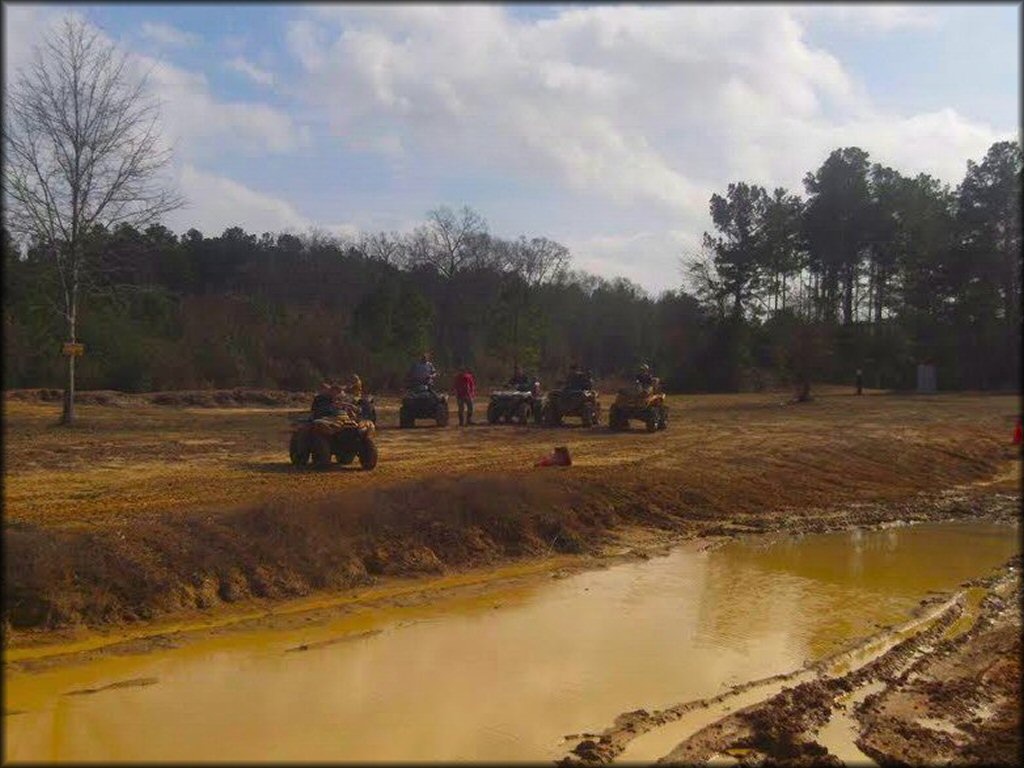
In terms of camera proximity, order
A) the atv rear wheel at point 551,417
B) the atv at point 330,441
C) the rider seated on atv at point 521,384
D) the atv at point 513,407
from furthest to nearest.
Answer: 1. the rider seated on atv at point 521,384
2. the atv at point 513,407
3. the atv rear wheel at point 551,417
4. the atv at point 330,441

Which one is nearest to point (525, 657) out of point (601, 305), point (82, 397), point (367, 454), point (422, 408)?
point (367, 454)

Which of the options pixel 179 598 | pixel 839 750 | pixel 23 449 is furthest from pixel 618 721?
pixel 23 449

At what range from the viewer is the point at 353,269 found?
61281 mm

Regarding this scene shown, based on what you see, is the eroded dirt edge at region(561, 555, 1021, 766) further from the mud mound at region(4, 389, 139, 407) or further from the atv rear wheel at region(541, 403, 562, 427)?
the mud mound at region(4, 389, 139, 407)

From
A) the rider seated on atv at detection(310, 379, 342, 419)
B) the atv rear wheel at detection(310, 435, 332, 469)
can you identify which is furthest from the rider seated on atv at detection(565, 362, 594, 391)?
the atv rear wheel at detection(310, 435, 332, 469)

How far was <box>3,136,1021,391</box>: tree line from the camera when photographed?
31.9m

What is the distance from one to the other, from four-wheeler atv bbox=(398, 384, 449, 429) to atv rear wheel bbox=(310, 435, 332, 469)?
8.17m

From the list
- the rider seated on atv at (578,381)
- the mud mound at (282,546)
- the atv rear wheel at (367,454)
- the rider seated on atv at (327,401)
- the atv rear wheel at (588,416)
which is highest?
the rider seated on atv at (578,381)

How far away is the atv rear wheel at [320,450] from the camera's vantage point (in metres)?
16.2

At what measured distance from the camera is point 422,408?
2461 centimetres

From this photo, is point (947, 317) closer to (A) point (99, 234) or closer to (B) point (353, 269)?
(A) point (99, 234)

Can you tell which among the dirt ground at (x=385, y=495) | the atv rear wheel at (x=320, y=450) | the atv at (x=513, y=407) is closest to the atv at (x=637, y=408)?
the dirt ground at (x=385, y=495)

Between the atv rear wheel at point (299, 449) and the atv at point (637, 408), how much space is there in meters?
10.6

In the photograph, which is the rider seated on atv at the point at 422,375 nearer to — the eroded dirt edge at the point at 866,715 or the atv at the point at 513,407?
the atv at the point at 513,407
